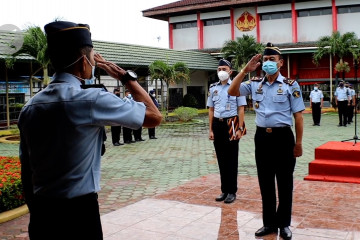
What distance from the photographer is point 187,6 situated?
103 ft

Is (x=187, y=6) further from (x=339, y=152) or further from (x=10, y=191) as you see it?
(x=10, y=191)

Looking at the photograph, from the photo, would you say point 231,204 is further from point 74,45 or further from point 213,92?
point 74,45

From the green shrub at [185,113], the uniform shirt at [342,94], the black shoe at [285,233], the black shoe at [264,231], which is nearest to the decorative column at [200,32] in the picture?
the green shrub at [185,113]

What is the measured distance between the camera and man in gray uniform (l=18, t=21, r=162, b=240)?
6.43ft

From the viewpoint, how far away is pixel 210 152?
11.1 m

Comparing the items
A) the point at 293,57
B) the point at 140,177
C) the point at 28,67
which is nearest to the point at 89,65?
the point at 140,177

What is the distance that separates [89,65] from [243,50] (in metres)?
24.4

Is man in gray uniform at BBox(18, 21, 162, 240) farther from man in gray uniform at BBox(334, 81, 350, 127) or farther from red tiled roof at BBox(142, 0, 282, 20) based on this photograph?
red tiled roof at BBox(142, 0, 282, 20)

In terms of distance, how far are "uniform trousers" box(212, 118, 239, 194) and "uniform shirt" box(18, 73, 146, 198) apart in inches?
150

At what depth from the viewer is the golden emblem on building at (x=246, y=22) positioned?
100 ft

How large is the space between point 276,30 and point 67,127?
29639 millimetres

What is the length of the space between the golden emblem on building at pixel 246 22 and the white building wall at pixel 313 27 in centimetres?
320

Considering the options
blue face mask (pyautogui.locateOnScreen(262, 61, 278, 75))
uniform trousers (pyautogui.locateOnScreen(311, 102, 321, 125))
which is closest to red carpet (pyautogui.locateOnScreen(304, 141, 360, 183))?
blue face mask (pyautogui.locateOnScreen(262, 61, 278, 75))

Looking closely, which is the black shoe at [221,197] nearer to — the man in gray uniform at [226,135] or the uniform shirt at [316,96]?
the man in gray uniform at [226,135]
